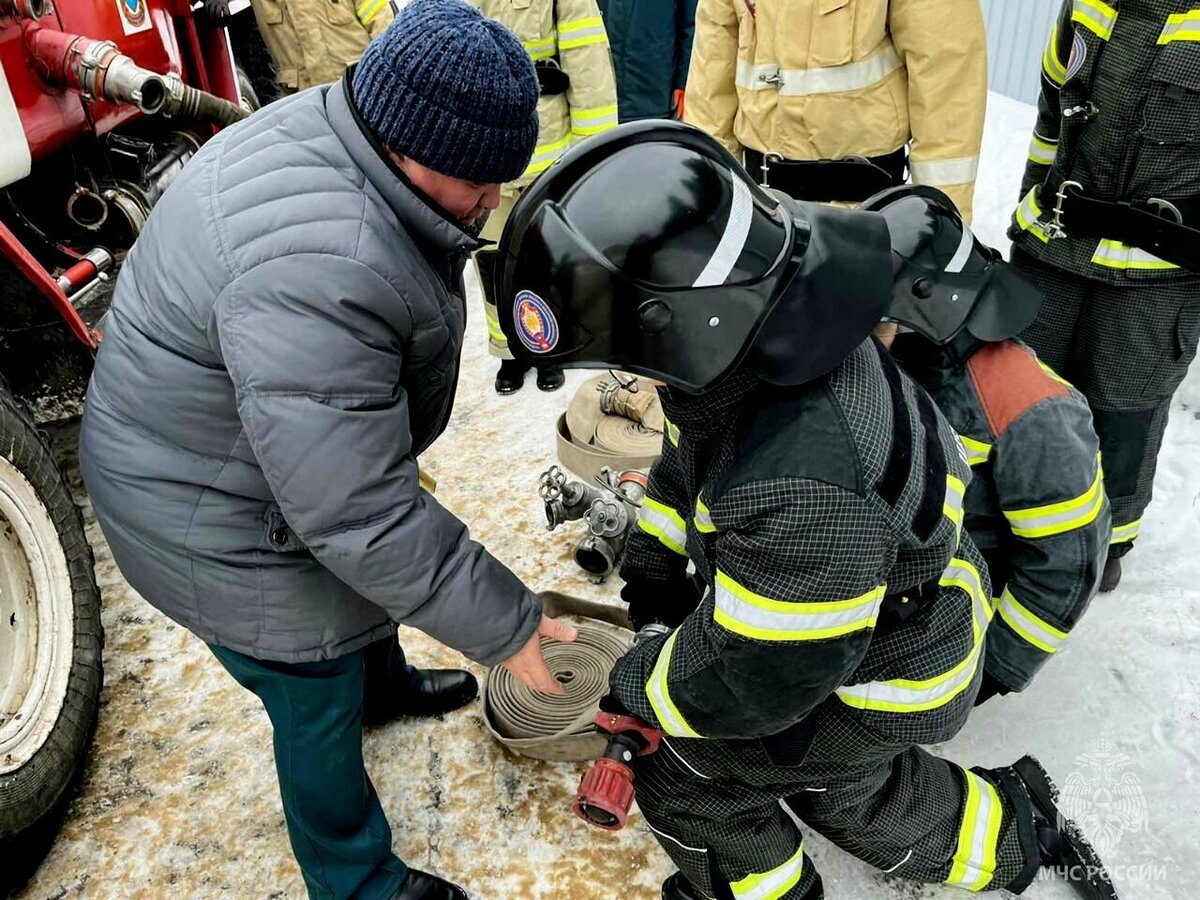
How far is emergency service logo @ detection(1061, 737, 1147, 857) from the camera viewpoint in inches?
83.6

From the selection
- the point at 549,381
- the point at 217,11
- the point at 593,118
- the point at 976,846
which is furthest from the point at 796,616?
the point at 217,11

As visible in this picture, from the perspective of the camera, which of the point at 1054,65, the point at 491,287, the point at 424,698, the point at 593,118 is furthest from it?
the point at 491,287

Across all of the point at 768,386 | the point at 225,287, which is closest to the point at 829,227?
the point at 768,386

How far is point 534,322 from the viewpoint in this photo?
135 cm

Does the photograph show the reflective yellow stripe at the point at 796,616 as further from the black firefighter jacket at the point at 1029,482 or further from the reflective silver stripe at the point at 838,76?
the reflective silver stripe at the point at 838,76

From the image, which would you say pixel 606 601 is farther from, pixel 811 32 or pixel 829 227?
pixel 811 32

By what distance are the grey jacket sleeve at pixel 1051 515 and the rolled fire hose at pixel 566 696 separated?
1031 mm

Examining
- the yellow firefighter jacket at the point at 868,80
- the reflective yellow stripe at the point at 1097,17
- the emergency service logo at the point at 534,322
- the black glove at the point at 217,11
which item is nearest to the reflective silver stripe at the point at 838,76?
the yellow firefighter jacket at the point at 868,80

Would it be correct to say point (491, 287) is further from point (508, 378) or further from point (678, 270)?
point (678, 270)

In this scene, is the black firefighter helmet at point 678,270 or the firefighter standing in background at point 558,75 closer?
the black firefighter helmet at point 678,270

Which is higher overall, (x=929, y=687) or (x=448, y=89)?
(x=448, y=89)

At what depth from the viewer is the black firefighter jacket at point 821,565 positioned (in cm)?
131

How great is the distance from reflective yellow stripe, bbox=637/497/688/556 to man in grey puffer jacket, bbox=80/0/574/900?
1.24 ft

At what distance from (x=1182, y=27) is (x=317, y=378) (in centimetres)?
227
